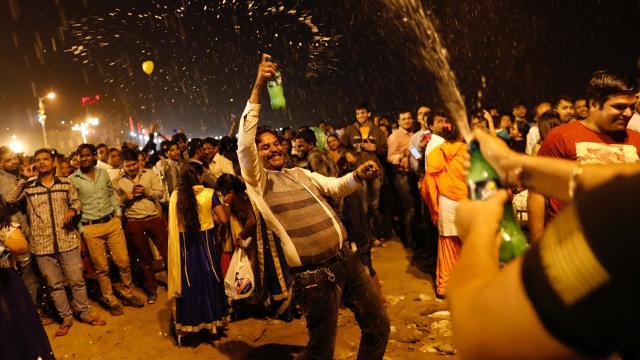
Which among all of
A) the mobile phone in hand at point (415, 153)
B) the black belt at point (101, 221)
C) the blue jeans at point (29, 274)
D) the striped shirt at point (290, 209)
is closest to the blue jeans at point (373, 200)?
the mobile phone in hand at point (415, 153)

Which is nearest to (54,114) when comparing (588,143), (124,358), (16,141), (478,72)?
(16,141)

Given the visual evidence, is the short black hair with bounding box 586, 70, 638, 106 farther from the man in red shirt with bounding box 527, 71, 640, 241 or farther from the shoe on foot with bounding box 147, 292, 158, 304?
the shoe on foot with bounding box 147, 292, 158, 304

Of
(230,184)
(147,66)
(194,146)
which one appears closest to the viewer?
(230,184)

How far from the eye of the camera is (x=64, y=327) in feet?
19.8

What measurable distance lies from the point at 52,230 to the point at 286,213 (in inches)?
175

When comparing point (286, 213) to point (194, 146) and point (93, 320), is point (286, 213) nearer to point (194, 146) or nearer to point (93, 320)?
point (93, 320)

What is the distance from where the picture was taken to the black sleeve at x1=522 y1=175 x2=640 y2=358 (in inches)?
30.8

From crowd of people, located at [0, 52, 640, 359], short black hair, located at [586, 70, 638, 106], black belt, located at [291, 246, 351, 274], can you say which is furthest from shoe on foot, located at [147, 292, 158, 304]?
short black hair, located at [586, 70, 638, 106]

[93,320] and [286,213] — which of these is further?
[93,320]

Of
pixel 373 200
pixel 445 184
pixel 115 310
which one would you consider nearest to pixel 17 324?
pixel 115 310

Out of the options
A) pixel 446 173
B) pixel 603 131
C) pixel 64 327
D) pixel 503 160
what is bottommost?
pixel 64 327

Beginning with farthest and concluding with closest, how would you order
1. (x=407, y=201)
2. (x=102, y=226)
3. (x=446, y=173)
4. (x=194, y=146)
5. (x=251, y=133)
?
(x=407, y=201)
(x=194, y=146)
(x=102, y=226)
(x=446, y=173)
(x=251, y=133)

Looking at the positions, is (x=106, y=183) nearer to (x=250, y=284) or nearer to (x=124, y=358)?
(x=124, y=358)

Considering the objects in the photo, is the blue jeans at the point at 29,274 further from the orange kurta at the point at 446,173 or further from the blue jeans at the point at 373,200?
the orange kurta at the point at 446,173
